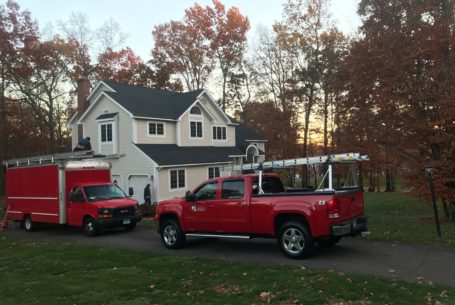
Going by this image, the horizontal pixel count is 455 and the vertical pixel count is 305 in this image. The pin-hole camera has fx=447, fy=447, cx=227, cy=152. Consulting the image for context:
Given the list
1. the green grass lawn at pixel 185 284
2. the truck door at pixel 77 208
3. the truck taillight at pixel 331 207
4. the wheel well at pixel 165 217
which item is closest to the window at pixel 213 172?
the truck door at pixel 77 208

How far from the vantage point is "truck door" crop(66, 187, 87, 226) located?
627 inches

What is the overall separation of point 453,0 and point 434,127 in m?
5.50

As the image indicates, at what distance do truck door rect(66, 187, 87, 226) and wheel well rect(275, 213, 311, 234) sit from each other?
28.0 feet

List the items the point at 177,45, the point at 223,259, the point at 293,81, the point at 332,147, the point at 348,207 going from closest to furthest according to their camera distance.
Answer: the point at 348,207
the point at 223,259
the point at 332,147
the point at 293,81
the point at 177,45

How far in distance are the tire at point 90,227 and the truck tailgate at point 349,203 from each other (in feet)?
30.3

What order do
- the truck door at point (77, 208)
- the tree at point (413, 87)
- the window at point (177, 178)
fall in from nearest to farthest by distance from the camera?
the tree at point (413, 87) < the truck door at point (77, 208) < the window at point (177, 178)

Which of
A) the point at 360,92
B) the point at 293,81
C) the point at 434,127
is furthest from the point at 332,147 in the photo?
the point at 434,127

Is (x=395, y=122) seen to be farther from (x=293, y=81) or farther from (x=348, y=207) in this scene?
(x=293, y=81)

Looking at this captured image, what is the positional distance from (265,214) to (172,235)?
3117 millimetres

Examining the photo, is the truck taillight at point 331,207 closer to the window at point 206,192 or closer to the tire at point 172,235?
the window at point 206,192

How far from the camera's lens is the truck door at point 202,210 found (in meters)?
11.1

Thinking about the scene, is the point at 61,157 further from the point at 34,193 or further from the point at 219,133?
the point at 219,133

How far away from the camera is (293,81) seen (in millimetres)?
43969

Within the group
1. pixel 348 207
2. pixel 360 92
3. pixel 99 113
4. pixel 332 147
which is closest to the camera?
pixel 348 207
